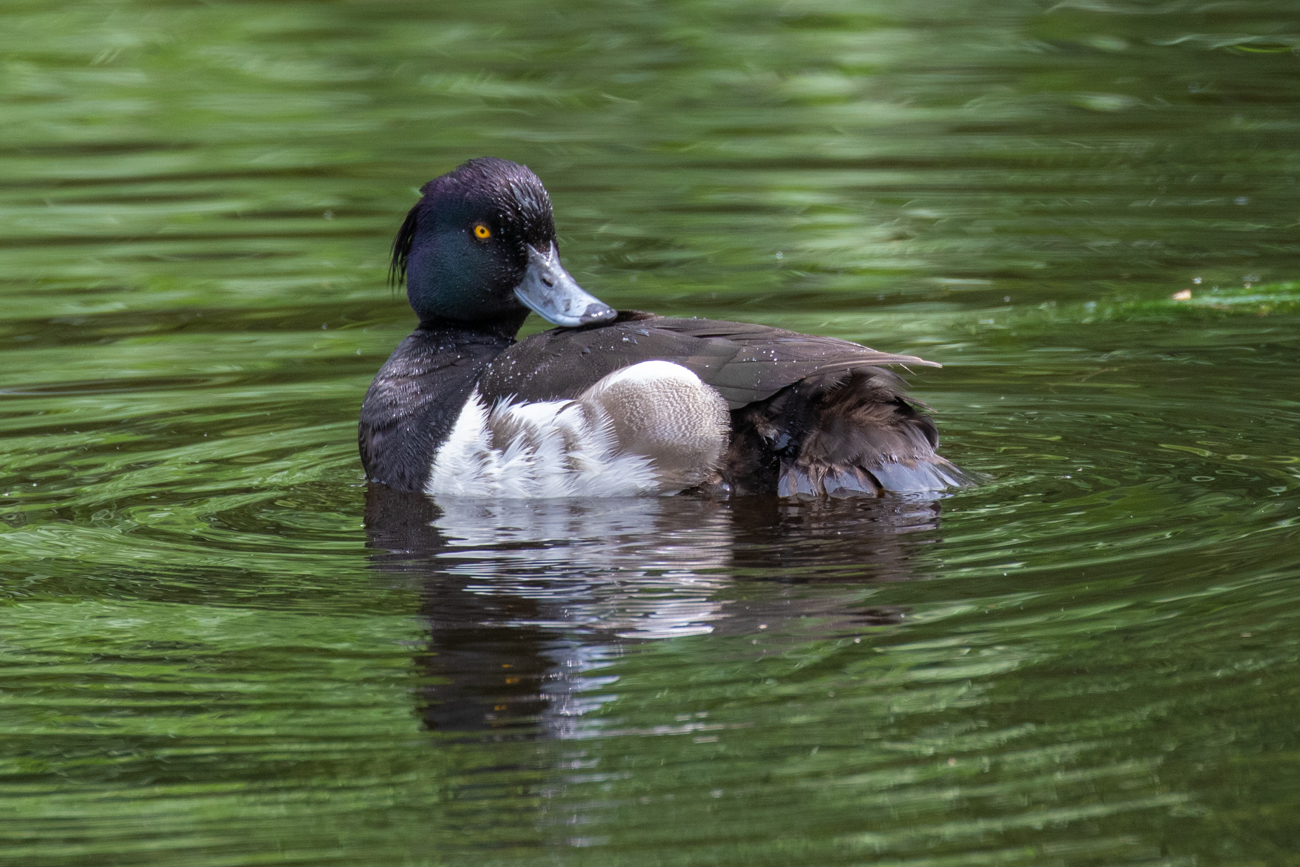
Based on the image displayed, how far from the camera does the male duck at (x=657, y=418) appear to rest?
6008 millimetres

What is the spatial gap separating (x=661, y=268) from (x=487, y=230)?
304cm

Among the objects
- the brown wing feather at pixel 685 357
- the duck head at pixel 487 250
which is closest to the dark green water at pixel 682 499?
the brown wing feather at pixel 685 357

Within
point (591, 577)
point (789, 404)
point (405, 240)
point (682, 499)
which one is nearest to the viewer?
point (591, 577)

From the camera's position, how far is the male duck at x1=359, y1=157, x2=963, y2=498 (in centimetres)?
601

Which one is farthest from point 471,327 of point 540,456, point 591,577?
point 591,577

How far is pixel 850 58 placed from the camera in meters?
14.1

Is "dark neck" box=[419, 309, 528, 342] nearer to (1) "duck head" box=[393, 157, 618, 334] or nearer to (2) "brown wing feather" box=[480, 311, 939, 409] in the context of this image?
(1) "duck head" box=[393, 157, 618, 334]

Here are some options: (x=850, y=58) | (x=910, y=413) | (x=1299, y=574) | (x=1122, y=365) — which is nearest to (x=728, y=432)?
(x=910, y=413)

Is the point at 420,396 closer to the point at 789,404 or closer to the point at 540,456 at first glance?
the point at 540,456

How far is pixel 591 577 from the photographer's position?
5.29 m

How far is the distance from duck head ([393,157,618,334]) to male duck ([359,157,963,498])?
44 millimetres

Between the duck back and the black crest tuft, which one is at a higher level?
the black crest tuft

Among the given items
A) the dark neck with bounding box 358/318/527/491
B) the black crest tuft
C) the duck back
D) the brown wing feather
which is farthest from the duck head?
the duck back

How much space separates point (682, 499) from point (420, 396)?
1189mm
